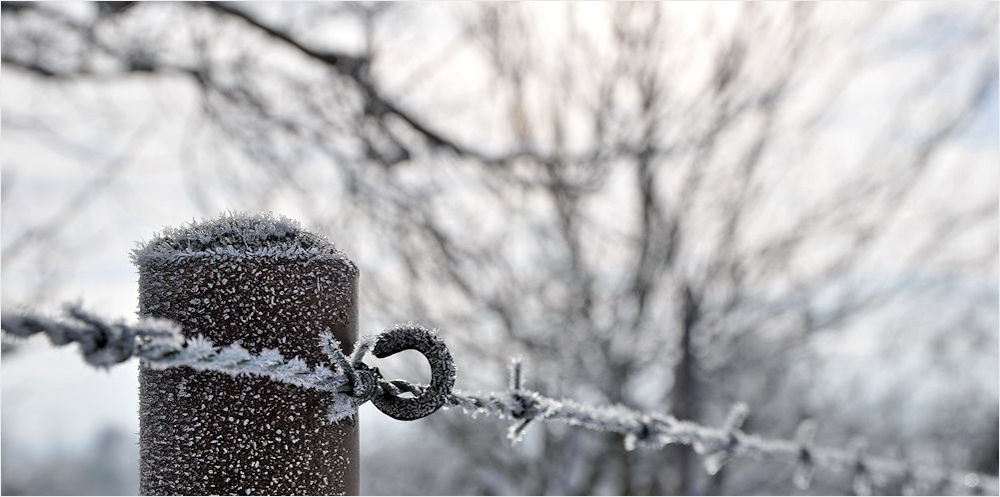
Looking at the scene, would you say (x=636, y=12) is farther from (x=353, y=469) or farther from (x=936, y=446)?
(x=936, y=446)

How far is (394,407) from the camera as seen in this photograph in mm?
1249

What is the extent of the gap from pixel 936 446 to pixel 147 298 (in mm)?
14410

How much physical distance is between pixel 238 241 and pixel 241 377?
17cm

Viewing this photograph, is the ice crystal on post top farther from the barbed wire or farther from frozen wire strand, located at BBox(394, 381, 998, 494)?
frozen wire strand, located at BBox(394, 381, 998, 494)

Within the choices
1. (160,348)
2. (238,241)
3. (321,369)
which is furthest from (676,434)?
(160,348)

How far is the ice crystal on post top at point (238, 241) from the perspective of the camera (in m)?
1.16

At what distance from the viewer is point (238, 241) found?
118 centimetres

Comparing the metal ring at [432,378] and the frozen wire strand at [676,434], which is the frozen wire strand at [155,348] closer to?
the metal ring at [432,378]

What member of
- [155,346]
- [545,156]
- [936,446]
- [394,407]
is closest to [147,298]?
[155,346]

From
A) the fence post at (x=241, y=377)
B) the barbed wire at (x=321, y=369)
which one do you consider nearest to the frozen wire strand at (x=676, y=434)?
the barbed wire at (x=321, y=369)

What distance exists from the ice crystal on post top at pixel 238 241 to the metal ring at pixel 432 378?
0.44 ft

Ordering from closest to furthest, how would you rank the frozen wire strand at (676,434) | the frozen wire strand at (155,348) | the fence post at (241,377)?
1. the frozen wire strand at (155,348)
2. the fence post at (241,377)
3. the frozen wire strand at (676,434)

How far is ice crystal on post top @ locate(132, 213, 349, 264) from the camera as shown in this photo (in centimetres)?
116

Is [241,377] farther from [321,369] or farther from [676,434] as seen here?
[676,434]
